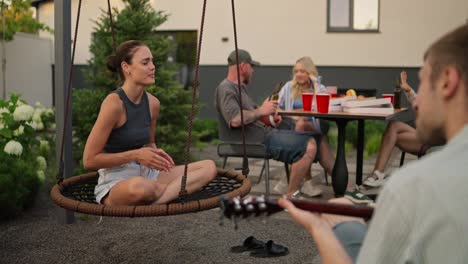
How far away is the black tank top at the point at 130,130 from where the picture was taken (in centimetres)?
328

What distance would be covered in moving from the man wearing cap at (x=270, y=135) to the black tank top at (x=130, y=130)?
164 cm

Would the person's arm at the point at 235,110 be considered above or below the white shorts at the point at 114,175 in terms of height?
above

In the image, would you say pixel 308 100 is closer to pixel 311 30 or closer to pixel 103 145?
pixel 103 145

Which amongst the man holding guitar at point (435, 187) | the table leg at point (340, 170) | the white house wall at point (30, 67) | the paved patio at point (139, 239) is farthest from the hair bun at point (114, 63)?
the white house wall at point (30, 67)

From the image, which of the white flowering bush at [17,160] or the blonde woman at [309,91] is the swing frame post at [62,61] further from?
the blonde woman at [309,91]

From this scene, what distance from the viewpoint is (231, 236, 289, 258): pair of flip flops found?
3.60 meters

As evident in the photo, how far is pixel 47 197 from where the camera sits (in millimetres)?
5258

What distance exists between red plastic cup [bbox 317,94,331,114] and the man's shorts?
1.43 ft

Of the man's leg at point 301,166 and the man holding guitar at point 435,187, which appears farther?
the man's leg at point 301,166

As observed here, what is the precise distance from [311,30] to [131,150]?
868cm

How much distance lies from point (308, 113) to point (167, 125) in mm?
2520

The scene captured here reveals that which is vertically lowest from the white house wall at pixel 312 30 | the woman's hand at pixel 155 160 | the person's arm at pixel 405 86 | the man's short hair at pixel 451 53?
the woman's hand at pixel 155 160

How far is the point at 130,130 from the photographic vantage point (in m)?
3.32

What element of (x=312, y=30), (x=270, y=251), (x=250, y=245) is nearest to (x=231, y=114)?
(x=250, y=245)
